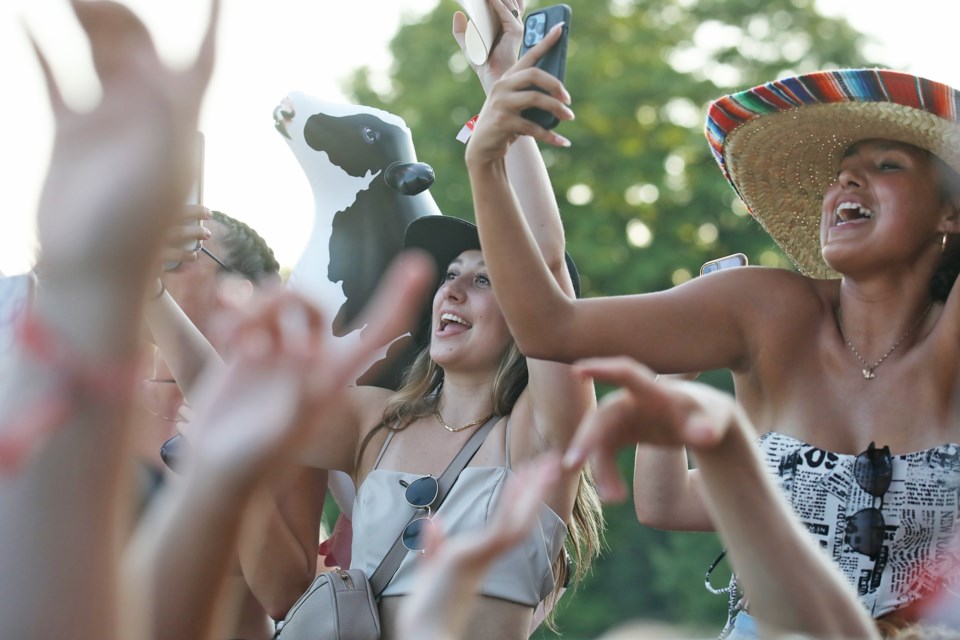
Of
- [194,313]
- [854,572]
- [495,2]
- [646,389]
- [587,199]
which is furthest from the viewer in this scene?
[587,199]

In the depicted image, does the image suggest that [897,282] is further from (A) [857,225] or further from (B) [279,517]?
(B) [279,517]

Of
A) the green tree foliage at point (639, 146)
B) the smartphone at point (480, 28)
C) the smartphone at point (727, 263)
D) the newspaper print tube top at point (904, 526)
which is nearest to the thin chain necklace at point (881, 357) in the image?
the newspaper print tube top at point (904, 526)

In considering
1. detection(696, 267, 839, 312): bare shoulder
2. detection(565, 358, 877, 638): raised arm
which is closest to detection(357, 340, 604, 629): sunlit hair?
detection(696, 267, 839, 312): bare shoulder

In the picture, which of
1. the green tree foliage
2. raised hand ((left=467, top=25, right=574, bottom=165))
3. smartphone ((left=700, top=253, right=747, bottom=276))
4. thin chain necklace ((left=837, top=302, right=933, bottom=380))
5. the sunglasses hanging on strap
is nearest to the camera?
raised hand ((left=467, top=25, right=574, bottom=165))

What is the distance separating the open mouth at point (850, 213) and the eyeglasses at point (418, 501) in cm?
99

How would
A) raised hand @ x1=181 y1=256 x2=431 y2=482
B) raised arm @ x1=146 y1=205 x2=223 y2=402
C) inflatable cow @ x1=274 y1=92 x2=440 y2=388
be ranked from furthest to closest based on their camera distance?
inflatable cow @ x1=274 y1=92 x2=440 y2=388
raised arm @ x1=146 y1=205 x2=223 y2=402
raised hand @ x1=181 y1=256 x2=431 y2=482

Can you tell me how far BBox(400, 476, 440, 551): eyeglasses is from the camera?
249 centimetres

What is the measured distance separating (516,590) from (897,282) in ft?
3.19

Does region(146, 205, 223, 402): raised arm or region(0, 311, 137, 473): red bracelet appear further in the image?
region(146, 205, 223, 402): raised arm

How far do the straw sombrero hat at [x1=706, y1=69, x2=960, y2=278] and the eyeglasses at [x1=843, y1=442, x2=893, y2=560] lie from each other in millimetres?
624

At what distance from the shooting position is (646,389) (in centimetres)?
117

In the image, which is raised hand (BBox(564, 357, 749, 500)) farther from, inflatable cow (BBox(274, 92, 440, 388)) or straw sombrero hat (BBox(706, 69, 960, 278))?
inflatable cow (BBox(274, 92, 440, 388))

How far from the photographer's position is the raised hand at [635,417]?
3.78ft

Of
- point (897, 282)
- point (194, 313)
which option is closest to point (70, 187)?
point (897, 282)
